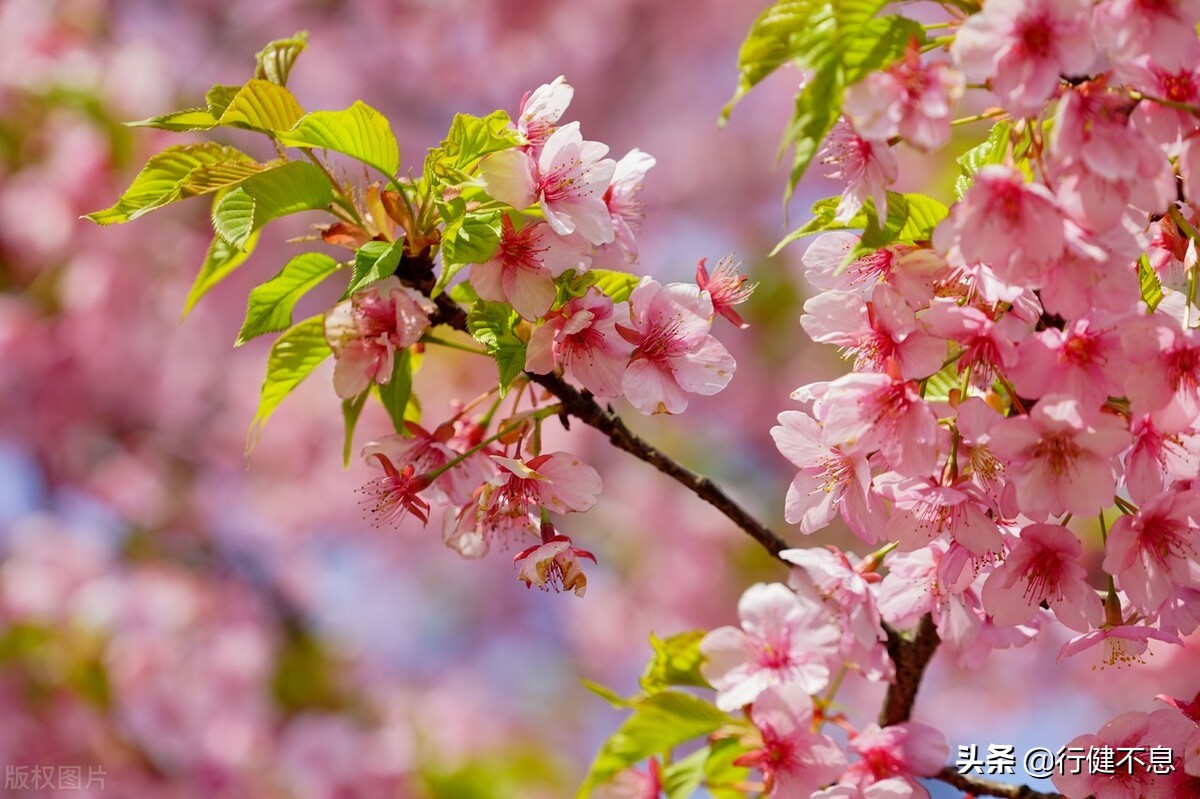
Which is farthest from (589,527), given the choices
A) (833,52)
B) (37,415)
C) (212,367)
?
(833,52)

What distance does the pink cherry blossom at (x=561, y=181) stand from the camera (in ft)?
3.31

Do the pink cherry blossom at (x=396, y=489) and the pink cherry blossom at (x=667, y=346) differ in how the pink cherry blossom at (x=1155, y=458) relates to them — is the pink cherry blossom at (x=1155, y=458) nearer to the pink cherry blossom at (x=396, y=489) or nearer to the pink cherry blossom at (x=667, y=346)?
the pink cherry blossom at (x=667, y=346)

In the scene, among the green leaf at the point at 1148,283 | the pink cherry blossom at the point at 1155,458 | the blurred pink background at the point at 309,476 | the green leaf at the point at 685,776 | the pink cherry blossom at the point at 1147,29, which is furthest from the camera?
the blurred pink background at the point at 309,476

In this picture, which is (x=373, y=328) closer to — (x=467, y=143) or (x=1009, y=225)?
(x=467, y=143)

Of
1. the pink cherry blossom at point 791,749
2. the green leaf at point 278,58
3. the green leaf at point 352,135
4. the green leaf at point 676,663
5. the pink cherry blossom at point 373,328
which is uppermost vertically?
the green leaf at point 278,58

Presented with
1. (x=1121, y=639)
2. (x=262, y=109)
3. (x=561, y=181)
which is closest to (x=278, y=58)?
(x=262, y=109)

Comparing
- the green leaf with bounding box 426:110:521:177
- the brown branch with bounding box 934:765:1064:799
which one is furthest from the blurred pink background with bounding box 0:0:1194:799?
the green leaf with bounding box 426:110:521:177

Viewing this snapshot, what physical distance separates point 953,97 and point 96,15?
4.53 metres

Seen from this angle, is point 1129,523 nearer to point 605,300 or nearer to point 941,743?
point 941,743

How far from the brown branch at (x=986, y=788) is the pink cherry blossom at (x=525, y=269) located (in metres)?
0.64

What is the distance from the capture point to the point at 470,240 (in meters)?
1.00

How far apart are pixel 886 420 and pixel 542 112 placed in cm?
43

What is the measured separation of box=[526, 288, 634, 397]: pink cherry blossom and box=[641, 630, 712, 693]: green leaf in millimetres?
371

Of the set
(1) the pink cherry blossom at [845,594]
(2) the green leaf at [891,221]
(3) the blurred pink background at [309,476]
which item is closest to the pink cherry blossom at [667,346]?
(2) the green leaf at [891,221]
